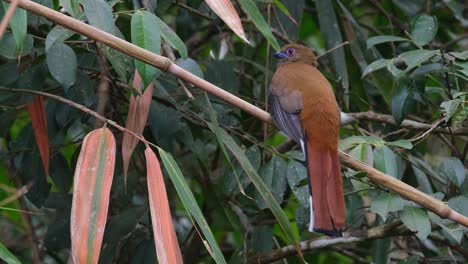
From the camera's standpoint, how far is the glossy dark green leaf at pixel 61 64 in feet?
10.8

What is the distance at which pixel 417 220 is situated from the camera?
3.33 meters

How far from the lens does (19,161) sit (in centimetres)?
433

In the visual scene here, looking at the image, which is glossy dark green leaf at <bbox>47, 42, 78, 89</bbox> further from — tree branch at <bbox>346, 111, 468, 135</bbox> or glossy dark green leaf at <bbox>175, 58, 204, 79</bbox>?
tree branch at <bbox>346, 111, 468, 135</bbox>

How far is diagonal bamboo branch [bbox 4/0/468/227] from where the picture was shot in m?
2.77

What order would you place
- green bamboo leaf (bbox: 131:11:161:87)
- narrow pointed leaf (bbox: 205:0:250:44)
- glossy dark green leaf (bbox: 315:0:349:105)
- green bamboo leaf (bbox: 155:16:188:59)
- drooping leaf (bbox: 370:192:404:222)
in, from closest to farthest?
green bamboo leaf (bbox: 131:11:161:87) → narrow pointed leaf (bbox: 205:0:250:44) → green bamboo leaf (bbox: 155:16:188:59) → drooping leaf (bbox: 370:192:404:222) → glossy dark green leaf (bbox: 315:0:349:105)

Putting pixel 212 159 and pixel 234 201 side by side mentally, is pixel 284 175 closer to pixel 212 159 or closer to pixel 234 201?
pixel 234 201

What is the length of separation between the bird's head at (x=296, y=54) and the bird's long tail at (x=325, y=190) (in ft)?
3.31

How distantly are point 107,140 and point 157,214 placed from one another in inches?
12.8

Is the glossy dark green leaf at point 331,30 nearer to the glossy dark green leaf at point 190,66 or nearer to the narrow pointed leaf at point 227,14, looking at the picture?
the glossy dark green leaf at point 190,66

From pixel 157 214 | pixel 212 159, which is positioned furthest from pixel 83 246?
pixel 212 159

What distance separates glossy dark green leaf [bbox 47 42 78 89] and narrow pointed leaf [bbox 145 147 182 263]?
21.3 inches

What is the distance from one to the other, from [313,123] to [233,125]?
830 mm

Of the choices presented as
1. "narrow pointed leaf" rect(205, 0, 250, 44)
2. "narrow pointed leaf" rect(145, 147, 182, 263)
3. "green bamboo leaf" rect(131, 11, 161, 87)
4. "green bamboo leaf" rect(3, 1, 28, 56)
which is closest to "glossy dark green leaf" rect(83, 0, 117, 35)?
"green bamboo leaf" rect(131, 11, 161, 87)

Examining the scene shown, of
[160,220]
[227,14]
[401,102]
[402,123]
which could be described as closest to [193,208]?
[160,220]
